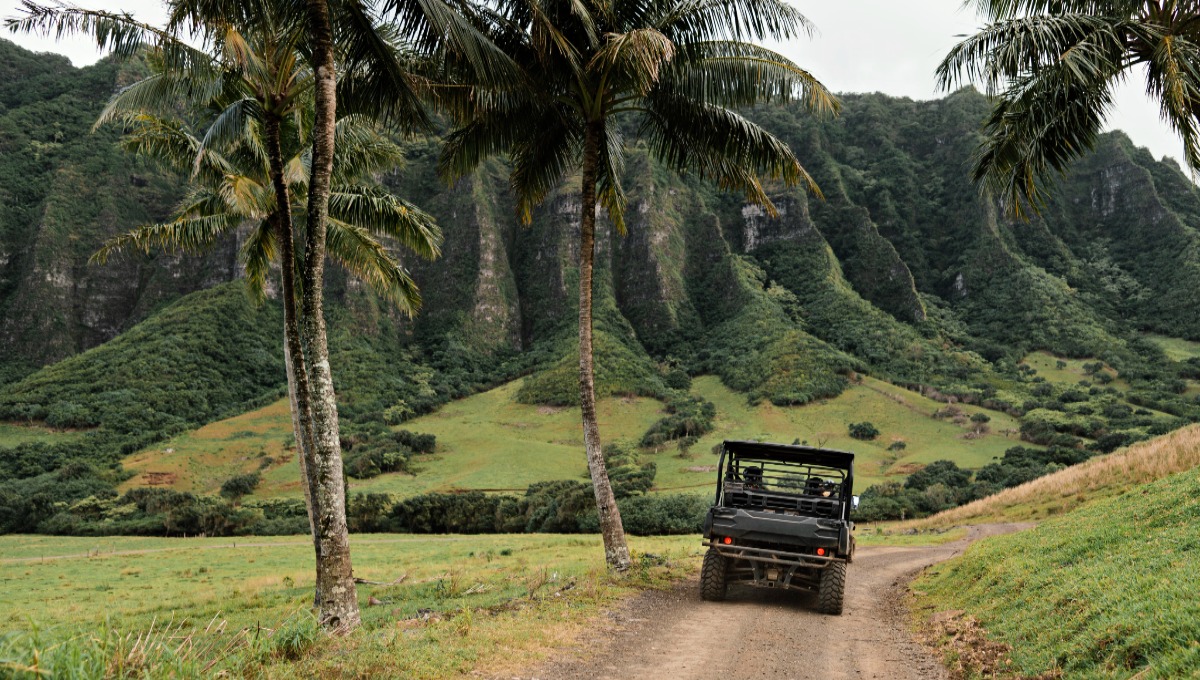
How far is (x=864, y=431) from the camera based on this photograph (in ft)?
246

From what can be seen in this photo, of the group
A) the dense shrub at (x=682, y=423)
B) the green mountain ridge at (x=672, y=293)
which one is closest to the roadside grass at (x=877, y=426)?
the dense shrub at (x=682, y=423)

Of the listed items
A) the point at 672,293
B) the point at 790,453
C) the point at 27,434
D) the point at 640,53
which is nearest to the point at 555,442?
the point at 672,293

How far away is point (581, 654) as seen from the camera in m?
7.18

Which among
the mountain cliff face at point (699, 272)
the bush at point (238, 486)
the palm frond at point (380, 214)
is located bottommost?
the bush at point (238, 486)

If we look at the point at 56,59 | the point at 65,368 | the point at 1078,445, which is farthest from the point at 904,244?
the point at 56,59

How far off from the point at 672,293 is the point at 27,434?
296ft

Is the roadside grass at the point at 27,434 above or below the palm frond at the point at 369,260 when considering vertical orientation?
below

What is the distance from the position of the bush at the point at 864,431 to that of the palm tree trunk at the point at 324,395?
7267 cm

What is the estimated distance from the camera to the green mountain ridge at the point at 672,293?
87.3 meters

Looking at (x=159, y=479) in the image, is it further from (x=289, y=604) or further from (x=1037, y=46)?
(x=1037, y=46)

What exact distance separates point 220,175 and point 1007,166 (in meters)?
16.3

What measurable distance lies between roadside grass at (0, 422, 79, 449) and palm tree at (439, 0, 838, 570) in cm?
7876

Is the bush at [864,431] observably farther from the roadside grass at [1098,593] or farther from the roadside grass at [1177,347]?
the roadside grass at [1098,593]

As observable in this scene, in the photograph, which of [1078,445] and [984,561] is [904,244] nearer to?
[1078,445]
